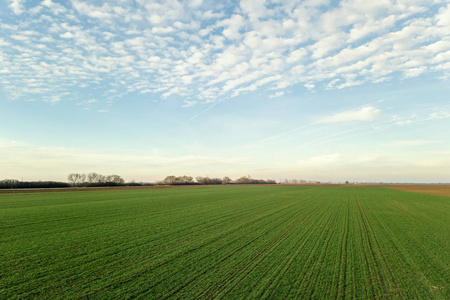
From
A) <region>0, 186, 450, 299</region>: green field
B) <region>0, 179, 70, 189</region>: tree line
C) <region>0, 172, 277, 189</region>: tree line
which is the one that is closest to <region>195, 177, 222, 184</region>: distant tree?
<region>0, 172, 277, 189</region>: tree line

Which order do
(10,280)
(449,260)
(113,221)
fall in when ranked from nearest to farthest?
1. (10,280)
2. (449,260)
3. (113,221)

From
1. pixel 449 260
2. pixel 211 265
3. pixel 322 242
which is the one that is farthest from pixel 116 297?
pixel 449 260

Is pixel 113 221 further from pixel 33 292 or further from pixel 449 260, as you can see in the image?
pixel 449 260

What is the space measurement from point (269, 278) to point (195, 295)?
1976 millimetres

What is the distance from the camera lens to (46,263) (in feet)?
23.0

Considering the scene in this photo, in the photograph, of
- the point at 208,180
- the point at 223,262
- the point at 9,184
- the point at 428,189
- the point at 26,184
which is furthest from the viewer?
the point at 208,180

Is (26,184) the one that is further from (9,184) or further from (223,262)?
(223,262)

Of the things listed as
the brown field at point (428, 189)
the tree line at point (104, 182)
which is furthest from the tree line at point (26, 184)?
the brown field at point (428, 189)

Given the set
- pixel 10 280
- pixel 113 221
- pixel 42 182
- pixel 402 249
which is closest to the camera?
pixel 10 280

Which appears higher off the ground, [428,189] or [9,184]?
[9,184]

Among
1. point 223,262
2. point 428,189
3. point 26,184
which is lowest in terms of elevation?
point 428,189

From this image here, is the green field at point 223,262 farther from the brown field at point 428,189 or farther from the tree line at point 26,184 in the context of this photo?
the tree line at point 26,184

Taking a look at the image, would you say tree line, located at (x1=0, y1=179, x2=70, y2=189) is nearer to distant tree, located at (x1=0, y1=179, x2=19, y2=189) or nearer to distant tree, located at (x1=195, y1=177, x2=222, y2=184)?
distant tree, located at (x1=0, y1=179, x2=19, y2=189)

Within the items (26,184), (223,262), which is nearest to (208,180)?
(26,184)
